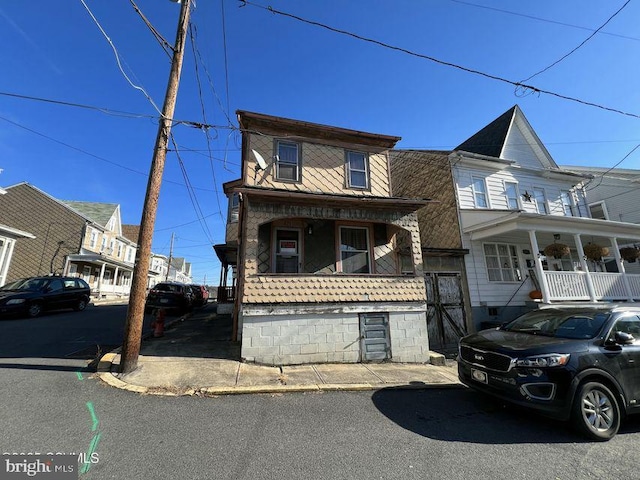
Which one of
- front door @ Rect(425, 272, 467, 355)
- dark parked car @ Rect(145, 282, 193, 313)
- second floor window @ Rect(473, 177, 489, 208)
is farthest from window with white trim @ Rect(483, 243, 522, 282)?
dark parked car @ Rect(145, 282, 193, 313)

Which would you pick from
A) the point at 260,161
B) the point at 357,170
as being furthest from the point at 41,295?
the point at 357,170

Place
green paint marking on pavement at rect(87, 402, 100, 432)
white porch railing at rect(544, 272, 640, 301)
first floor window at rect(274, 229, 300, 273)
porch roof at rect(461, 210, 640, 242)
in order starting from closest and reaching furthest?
green paint marking on pavement at rect(87, 402, 100, 432), first floor window at rect(274, 229, 300, 273), porch roof at rect(461, 210, 640, 242), white porch railing at rect(544, 272, 640, 301)

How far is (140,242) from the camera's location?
6035 mm

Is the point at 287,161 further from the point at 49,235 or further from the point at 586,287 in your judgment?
the point at 49,235

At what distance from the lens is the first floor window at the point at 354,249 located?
950 cm

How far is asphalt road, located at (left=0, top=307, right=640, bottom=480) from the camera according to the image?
125 inches

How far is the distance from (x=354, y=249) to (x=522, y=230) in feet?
22.9

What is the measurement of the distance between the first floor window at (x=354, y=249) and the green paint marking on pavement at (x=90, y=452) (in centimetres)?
697

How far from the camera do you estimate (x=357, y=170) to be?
1045cm

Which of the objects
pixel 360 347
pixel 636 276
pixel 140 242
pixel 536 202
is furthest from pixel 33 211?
pixel 636 276

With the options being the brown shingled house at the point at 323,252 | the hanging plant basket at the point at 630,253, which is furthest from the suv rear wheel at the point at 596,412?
the hanging plant basket at the point at 630,253

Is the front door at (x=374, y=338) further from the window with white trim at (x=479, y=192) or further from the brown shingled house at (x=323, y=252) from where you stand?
the window with white trim at (x=479, y=192)

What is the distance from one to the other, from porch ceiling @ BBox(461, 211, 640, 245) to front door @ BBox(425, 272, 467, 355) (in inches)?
92.3

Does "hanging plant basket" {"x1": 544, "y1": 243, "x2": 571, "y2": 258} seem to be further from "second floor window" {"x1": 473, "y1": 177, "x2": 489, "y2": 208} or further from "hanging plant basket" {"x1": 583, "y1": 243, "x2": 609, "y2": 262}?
"second floor window" {"x1": 473, "y1": 177, "x2": 489, "y2": 208}
